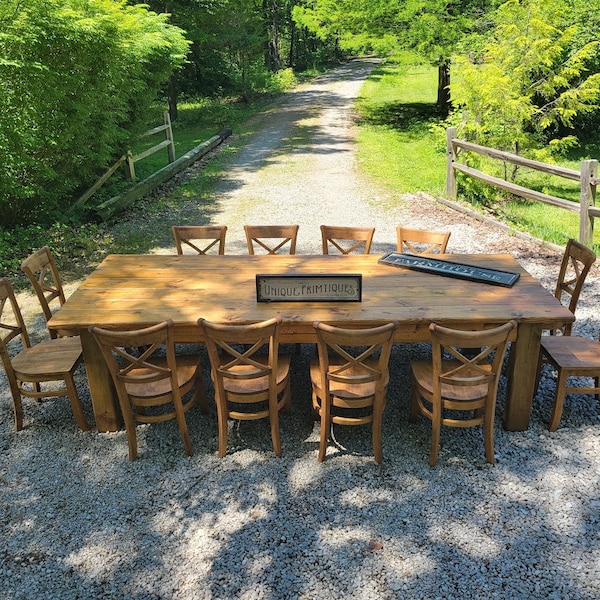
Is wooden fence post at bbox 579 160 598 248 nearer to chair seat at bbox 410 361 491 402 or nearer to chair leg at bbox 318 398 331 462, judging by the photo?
chair seat at bbox 410 361 491 402

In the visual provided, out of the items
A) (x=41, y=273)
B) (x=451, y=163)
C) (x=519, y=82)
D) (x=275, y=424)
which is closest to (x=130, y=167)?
(x=451, y=163)

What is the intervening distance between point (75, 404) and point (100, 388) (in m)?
0.35

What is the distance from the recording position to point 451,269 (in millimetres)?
4973

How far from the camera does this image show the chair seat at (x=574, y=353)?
14.6ft

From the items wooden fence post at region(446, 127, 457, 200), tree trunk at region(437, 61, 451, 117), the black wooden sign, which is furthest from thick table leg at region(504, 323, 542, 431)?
tree trunk at region(437, 61, 451, 117)

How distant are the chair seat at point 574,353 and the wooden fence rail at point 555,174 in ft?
10.9

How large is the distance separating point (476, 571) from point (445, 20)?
14481 mm

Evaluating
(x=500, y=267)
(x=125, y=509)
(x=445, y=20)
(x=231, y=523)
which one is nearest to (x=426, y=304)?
(x=500, y=267)

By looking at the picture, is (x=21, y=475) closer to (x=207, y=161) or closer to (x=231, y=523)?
(x=231, y=523)

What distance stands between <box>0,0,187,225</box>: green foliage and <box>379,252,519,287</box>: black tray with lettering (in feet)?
17.9

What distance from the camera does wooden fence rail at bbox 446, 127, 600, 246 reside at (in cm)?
A: 756

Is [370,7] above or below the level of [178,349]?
above

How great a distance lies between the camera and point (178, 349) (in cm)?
595

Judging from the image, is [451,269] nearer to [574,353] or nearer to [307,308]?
[574,353]
